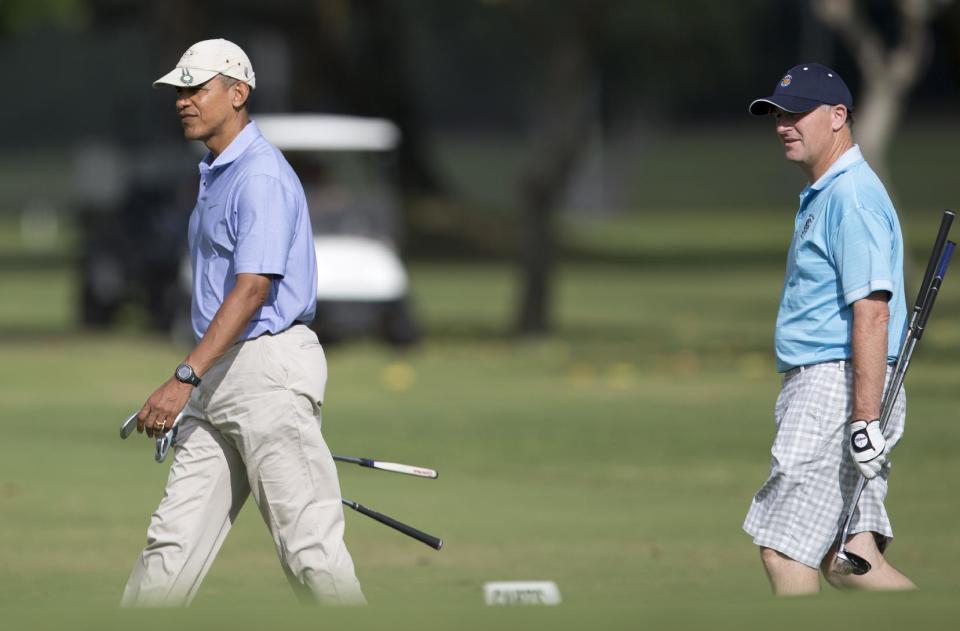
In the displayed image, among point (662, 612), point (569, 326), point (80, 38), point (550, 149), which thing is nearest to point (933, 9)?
point (550, 149)

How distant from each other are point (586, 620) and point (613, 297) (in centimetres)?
2593

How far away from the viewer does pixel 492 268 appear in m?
37.3

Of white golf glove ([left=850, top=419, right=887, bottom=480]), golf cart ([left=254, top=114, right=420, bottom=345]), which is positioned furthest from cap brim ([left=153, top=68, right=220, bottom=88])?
golf cart ([left=254, top=114, right=420, bottom=345])

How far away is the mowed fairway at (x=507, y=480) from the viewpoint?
15.0 ft

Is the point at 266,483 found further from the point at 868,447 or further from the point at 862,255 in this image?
the point at 862,255

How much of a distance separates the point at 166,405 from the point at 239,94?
1.05 metres

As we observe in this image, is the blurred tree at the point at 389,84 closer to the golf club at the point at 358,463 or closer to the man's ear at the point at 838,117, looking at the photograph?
the golf club at the point at 358,463

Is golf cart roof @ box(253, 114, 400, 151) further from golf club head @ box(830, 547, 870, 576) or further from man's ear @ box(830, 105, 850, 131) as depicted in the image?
golf club head @ box(830, 547, 870, 576)

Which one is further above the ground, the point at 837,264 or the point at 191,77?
the point at 191,77

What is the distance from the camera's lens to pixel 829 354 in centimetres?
639

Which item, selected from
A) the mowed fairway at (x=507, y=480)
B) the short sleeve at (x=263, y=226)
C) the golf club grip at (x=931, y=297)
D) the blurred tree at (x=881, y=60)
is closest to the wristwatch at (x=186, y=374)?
the short sleeve at (x=263, y=226)

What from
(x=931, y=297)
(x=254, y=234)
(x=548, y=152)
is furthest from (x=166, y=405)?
(x=548, y=152)

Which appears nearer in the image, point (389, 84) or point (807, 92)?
point (807, 92)

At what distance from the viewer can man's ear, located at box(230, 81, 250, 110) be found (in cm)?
668
